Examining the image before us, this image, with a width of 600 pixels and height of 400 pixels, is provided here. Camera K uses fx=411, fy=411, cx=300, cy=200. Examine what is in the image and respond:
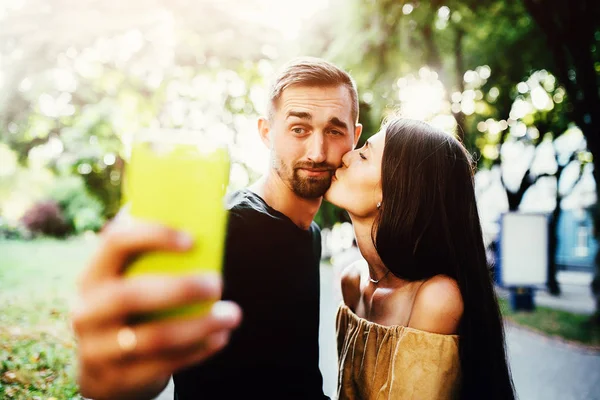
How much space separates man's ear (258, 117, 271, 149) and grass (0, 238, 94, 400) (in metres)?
1.25

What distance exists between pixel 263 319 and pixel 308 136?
3.64ft

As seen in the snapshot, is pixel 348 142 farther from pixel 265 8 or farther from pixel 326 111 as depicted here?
pixel 265 8

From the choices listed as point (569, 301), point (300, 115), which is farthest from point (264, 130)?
point (569, 301)

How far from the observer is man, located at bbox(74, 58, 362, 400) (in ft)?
2.30

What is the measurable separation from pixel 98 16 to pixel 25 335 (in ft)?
12.7

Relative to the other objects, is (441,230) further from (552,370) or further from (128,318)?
(552,370)

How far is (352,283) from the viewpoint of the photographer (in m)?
3.00

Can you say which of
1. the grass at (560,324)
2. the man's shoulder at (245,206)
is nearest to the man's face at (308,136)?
the man's shoulder at (245,206)

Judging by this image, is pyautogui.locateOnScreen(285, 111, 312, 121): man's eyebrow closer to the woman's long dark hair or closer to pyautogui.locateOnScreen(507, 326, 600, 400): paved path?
the woman's long dark hair

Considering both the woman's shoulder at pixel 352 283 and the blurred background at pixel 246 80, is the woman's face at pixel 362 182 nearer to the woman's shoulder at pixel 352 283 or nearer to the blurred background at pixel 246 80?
the blurred background at pixel 246 80

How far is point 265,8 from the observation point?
6645mm

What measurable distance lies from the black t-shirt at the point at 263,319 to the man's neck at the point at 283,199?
0.35 ft

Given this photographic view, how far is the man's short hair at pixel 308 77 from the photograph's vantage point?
2539 mm

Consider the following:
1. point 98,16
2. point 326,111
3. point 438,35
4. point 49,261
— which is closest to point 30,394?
point 326,111
